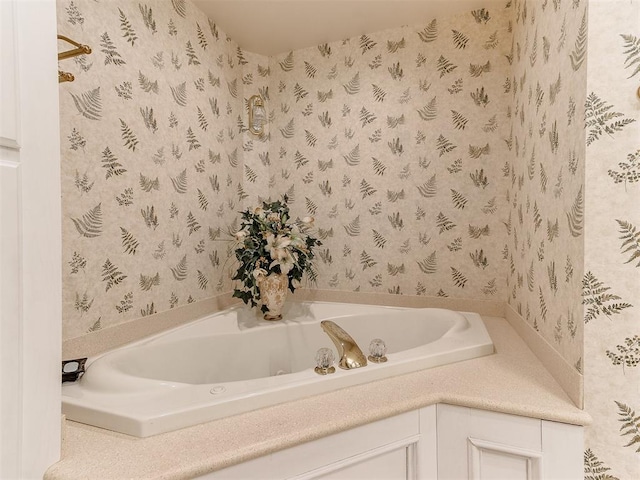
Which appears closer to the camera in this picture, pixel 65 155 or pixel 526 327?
pixel 65 155

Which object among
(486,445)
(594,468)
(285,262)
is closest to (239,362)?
(285,262)

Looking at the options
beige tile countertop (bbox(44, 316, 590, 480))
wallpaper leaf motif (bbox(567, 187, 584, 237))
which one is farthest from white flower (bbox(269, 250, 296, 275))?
wallpaper leaf motif (bbox(567, 187, 584, 237))

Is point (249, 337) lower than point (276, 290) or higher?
lower

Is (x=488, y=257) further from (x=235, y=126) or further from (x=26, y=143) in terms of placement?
(x=26, y=143)

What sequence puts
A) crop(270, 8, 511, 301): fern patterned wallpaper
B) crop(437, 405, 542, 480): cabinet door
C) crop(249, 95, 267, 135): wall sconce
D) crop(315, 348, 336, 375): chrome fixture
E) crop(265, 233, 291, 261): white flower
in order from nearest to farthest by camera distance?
crop(437, 405, 542, 480): cabinet door
crop(315, 348, 336, 375): chrome fixture
crop(265, 233, 291, 261): white flower
crop(270, 8, 511, 301): fern patterned wallpaper
crop(249, 95, 267, 135): wall sconce

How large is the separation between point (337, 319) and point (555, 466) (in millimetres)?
1160

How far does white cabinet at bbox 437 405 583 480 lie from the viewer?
0.97m

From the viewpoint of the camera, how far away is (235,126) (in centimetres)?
229

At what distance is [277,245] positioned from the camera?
1825mm

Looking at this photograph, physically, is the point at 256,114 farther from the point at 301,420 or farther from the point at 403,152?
the point at 301,420

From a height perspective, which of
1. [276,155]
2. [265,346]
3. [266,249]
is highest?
[276,155]

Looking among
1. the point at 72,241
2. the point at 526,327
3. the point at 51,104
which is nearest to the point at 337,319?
the point at 526,327

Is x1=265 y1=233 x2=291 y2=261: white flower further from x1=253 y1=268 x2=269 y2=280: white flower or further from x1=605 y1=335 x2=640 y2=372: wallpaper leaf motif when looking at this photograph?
x1=605 y1=335 x2=640 y2=372: wallpaper leaf motif

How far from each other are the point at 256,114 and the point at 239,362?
1.54 meters
